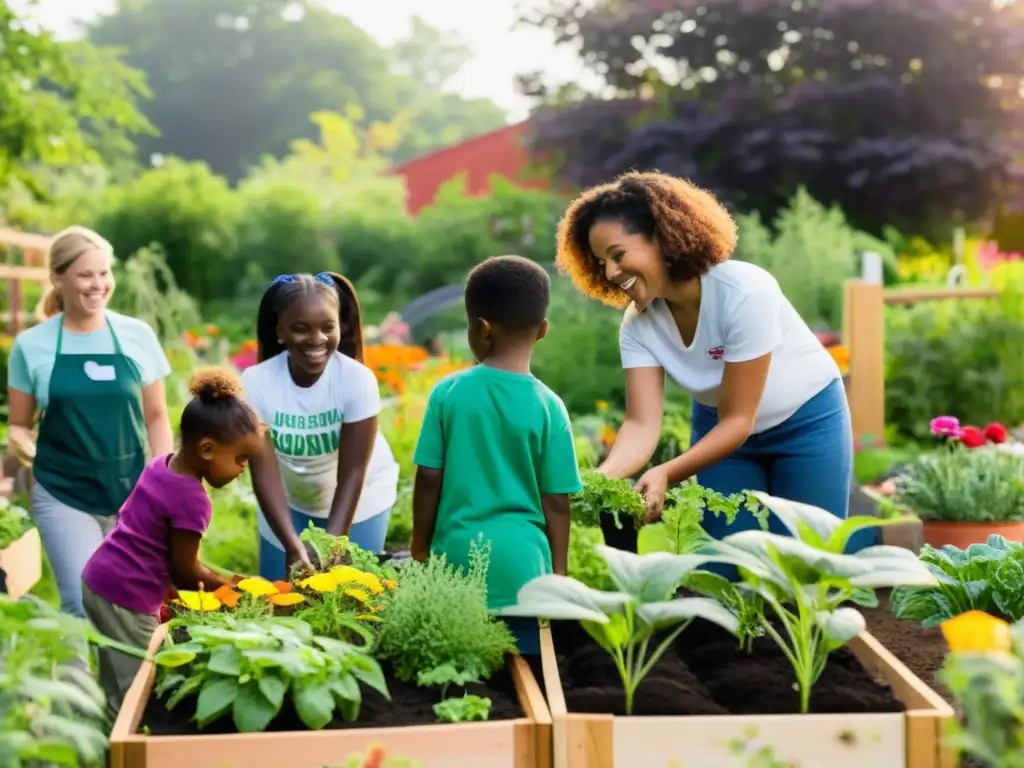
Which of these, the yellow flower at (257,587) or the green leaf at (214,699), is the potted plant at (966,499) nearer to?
the yellow flower at (257,587)

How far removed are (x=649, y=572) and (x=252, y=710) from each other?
80cm

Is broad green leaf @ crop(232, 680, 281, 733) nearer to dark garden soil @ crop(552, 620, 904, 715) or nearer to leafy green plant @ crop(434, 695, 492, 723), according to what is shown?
leafy green plant @ crop(434, 695, 492, 723)

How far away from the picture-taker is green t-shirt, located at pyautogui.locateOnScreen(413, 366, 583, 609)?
2965 millimetres

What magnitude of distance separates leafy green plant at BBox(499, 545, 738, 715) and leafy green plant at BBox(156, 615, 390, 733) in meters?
0.36

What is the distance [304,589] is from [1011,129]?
65.1 ft

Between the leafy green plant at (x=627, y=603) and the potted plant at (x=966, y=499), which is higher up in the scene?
the leafy green plant at (x=627, y=603)

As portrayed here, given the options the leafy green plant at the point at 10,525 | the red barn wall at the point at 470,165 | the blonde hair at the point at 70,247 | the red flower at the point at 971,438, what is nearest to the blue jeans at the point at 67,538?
the leafy green plant at the point at 10,525

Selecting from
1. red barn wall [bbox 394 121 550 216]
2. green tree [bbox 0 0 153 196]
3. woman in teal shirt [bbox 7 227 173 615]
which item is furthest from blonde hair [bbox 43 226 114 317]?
red barn wall [bbox 394 121 550 216]

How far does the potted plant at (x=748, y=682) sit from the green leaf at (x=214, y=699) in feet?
1.81

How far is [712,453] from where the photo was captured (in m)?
3.43

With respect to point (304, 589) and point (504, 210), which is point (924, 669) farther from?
point (504, 210)

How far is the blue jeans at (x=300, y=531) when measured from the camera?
→ 3.96 m

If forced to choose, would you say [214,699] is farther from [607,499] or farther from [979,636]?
[979,636]

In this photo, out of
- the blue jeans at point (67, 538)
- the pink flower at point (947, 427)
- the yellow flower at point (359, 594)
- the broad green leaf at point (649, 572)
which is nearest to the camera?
the broad green leaf at point (649, 572)
